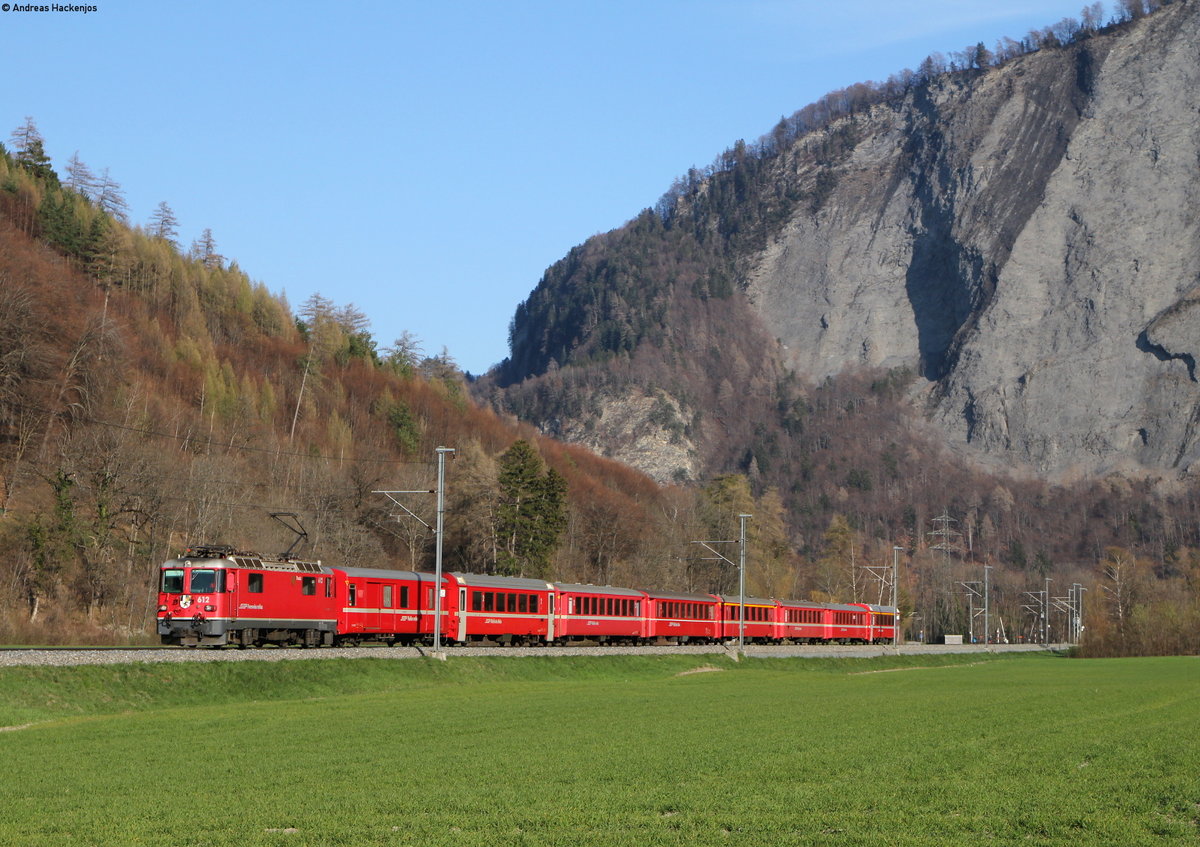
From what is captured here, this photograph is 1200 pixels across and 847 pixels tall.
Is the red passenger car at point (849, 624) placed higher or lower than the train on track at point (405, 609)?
lower

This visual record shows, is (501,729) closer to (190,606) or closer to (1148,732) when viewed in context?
(1148,732)

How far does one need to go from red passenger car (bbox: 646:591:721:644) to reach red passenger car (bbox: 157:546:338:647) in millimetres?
30206

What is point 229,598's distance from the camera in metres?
47.6

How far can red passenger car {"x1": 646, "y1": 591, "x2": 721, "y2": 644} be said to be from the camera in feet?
255

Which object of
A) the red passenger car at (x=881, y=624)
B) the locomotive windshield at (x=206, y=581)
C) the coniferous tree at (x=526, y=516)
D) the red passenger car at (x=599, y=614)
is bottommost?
the red passenger car at (x=881, y=624)

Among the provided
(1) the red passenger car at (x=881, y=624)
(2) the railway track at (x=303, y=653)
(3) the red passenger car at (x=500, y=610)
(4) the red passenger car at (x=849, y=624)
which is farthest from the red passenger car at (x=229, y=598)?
(1) the red passenger car at (x=881, y=624)

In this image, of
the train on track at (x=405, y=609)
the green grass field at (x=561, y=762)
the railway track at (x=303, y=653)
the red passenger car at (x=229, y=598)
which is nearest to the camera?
the green grass field at (x=561, y=762)

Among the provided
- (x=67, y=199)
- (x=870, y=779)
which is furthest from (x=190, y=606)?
(x=67, y=199)

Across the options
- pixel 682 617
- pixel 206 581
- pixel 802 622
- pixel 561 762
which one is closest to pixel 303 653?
pixel 206 581

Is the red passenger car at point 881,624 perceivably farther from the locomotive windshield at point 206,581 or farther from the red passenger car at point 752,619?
the locomotive windshield at point 206,581

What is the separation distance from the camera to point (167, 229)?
609 ft

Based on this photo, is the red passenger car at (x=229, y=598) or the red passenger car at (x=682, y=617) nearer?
the red passenger car at (x=229, y=598)

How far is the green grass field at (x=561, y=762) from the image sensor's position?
703 inches

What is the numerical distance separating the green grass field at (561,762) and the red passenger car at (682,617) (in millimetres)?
27295
